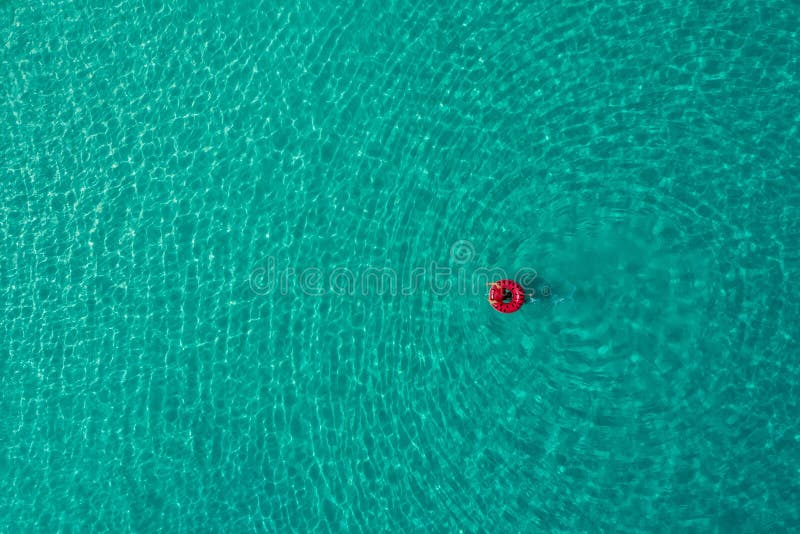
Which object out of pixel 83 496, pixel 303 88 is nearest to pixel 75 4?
pixel 303 88

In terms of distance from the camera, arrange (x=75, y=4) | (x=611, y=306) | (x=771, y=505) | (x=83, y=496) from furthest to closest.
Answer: (x=75, y=4)
(x=83, y=496)
(x=611, y=306)
(x=771, y=505)

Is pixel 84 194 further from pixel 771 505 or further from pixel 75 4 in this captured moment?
pixel 771 505

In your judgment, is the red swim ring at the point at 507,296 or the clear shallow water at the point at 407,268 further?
the red swim ring at the point at 507,296

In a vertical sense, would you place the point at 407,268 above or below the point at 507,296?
below

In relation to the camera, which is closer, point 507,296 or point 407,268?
point 507,296
